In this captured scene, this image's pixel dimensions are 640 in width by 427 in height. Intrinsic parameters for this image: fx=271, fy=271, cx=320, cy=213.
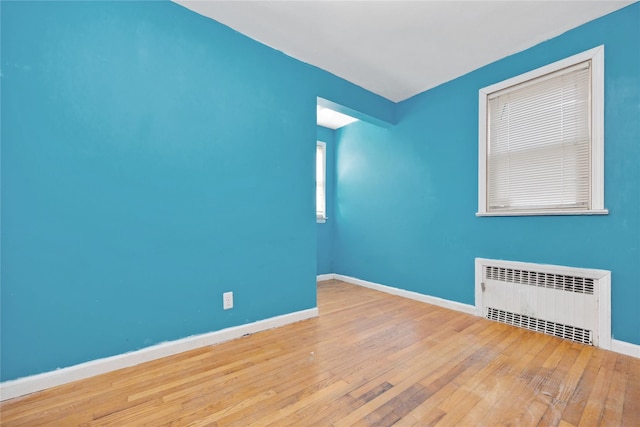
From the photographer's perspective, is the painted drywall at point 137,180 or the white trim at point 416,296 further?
the white trim at point 416,296

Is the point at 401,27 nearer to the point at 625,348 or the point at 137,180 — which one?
the point at 137,180

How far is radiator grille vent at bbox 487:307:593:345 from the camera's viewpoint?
214cm

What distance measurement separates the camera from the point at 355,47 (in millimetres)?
2500

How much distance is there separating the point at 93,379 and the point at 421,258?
3139 millimetres

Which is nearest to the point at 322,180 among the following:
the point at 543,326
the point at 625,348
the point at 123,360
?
the point at 543,326

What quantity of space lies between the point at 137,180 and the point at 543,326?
3.44 metres

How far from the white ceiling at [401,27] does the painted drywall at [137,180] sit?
26 centimetres

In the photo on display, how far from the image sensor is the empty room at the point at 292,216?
4.89 feet

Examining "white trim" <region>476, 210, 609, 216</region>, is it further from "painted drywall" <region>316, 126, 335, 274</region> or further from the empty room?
"painted drywall" <region>316, 126, 335, 274</region>

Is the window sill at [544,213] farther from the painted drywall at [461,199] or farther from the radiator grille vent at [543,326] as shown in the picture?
the radiator grille vent at [543,326]

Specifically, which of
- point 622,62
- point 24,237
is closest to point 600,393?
point 622,62

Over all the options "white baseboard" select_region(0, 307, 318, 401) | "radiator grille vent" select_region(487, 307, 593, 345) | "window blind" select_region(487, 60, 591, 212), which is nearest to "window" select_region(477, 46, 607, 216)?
"window blind" select_region(487, 60, 591, 212)

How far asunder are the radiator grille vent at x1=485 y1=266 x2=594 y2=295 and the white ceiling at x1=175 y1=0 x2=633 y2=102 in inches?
81.1

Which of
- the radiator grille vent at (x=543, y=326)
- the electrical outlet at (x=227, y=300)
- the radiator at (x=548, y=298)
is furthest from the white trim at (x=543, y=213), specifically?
the electrical outlet at (x=227, y=300)
